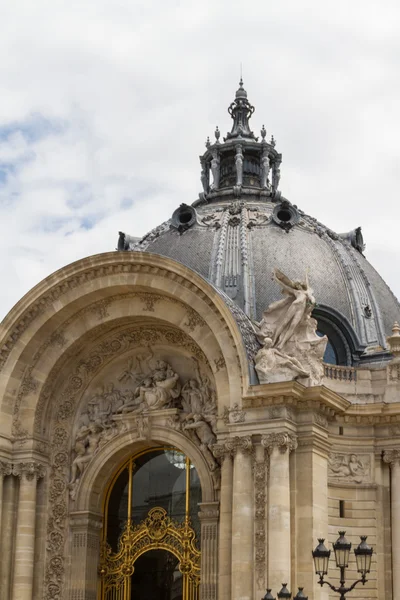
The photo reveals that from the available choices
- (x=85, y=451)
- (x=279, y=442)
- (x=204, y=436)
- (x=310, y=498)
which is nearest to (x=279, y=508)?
(x=310, y=498)

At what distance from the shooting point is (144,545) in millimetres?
25953

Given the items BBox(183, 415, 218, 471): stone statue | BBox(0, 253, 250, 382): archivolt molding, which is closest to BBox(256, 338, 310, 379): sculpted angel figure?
BBox(0, 253, 250, 382): archivolt molding

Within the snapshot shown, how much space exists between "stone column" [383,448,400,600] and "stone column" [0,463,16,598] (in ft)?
28.1

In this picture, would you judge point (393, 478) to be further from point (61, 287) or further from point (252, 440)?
point (61, 287)

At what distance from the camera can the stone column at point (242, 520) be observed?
2205 cm

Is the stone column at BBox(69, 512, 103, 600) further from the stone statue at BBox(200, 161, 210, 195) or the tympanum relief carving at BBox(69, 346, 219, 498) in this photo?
the stone statue at BBox(200, 161, 210, 195)

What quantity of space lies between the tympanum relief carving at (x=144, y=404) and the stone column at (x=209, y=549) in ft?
3.18

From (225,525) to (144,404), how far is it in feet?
13.9

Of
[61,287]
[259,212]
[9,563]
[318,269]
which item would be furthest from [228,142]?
[9,563]

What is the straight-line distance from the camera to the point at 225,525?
22.9 m

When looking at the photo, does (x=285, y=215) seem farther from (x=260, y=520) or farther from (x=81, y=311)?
(x=260, y=520)

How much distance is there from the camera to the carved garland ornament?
25812mm

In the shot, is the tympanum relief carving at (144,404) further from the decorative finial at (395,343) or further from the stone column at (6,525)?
the decorative finial at (395,343)

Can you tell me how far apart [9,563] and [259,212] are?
10999mm
